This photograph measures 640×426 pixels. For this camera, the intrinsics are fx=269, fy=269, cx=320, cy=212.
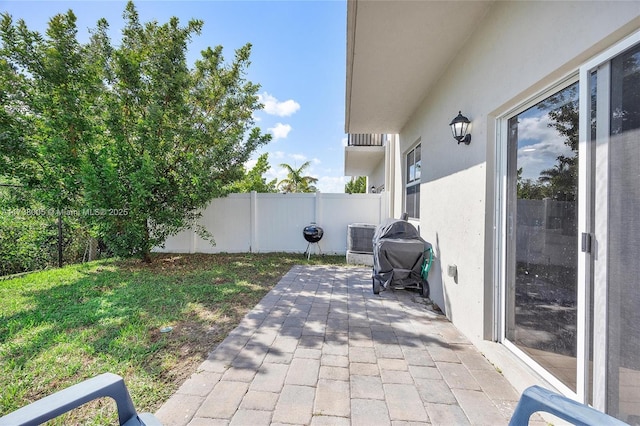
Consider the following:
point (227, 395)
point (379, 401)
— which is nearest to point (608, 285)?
point (379, 401)

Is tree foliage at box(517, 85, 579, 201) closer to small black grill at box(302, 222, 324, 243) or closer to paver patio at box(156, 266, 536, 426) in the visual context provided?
paver patio at box(156, 266, 536, 426)

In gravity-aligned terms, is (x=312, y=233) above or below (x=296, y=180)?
below

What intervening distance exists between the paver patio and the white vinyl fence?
4.09 meters

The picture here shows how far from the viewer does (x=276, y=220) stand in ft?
25.2

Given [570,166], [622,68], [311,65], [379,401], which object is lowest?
[379,401]

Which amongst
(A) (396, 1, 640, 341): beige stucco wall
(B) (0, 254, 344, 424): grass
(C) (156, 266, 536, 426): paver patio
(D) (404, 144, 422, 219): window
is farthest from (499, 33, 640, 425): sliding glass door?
(D) (404, 144, 422, 219): window

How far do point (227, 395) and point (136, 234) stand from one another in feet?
15.6

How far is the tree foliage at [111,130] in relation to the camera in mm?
4902

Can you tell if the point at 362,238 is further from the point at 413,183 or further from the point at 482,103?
the point at 482,103

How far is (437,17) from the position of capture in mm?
2639

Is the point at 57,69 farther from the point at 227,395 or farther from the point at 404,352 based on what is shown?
the point at 404,352

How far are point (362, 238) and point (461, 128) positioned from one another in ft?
12.8

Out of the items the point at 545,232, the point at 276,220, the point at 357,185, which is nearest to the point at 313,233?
the point at 276,220

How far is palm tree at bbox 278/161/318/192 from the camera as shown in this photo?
1555cm
